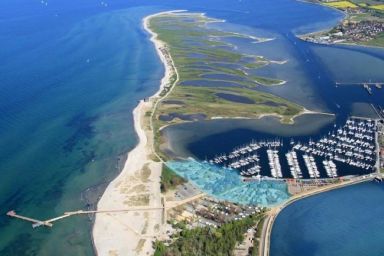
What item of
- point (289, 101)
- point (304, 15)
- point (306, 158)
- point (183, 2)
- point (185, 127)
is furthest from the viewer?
point (183, 2)

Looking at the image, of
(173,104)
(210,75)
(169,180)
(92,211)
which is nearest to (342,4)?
(210,75)

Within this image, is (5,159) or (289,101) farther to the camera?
(289,101)

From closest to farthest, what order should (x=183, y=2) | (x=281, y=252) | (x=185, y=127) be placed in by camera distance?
(x=281, y=252) → (x=185, y=127) → (x=183, y=2)

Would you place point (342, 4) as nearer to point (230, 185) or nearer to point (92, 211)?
point (230, 185)

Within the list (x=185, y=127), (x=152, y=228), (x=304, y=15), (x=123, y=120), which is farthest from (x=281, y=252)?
(x=304, y=15)

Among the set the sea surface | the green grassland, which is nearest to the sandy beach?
the green grassland

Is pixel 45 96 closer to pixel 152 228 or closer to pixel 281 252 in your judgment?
pixel 152 228

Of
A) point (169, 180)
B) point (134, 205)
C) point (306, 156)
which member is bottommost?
point (134, 205)
